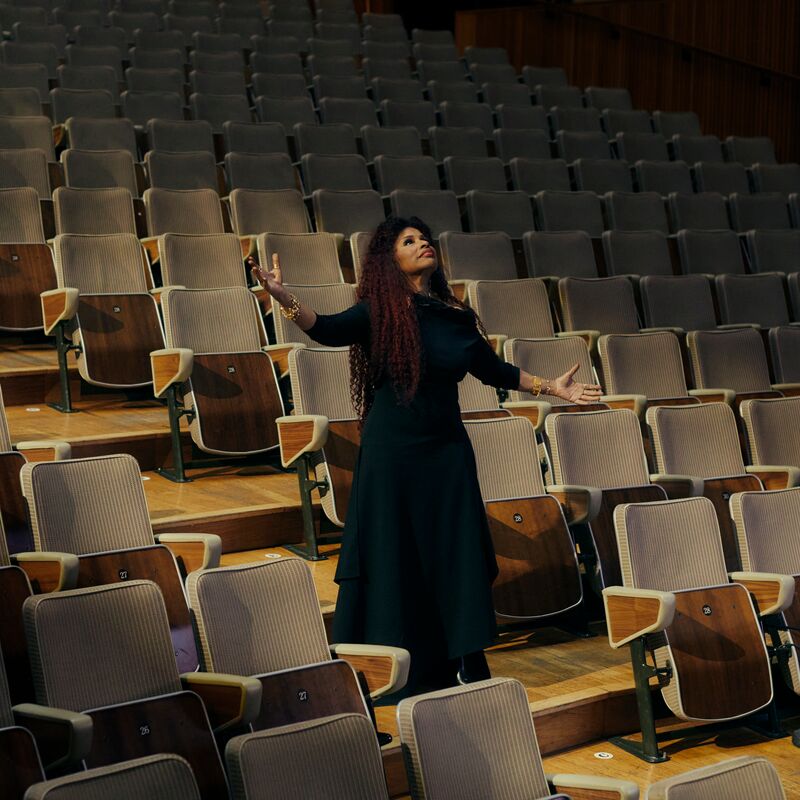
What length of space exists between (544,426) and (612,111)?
102 centimetres

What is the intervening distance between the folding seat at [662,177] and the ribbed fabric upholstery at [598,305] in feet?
1.44

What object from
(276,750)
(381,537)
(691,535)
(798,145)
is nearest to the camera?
(276,750)

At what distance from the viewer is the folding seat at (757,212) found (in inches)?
62.3

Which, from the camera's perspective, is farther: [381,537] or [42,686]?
[381,537]

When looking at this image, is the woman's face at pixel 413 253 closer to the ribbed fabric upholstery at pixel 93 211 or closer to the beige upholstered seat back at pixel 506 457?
the beige upholstered seat back at pixel 506 457

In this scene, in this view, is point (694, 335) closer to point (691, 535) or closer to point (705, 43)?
point (691, 535)

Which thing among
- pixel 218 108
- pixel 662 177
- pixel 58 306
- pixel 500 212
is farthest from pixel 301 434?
pixel 662 177

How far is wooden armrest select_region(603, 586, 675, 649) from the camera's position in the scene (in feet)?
2.37

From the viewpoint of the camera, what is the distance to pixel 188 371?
0.96 metres

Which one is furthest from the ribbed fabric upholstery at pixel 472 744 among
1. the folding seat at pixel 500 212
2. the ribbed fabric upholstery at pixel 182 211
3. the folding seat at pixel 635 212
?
the folding seat at pixel 635 212

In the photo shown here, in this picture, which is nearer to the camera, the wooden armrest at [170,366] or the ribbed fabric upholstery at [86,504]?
the ribbed fabric upholstery at [86,504]

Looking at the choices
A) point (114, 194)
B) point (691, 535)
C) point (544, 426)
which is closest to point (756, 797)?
point (691, 535)

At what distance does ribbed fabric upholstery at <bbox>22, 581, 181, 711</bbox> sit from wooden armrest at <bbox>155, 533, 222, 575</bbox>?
0.36 ft

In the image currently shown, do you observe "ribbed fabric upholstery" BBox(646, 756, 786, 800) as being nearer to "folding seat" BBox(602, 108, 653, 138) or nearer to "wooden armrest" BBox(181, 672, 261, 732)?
"wooden armrest" BBox(181, 672, 261, 732)
